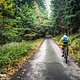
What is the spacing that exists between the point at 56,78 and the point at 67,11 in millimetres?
21015

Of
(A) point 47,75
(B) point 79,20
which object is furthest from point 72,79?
(B) point 79,20

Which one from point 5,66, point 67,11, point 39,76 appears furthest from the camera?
point 67,11

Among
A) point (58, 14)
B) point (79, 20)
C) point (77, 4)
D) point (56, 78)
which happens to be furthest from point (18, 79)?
point (58, 14)

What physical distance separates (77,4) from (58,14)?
27.7 meters

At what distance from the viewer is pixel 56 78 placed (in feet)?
29.1

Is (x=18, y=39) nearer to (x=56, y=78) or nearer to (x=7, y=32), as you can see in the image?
(x=7, y=32)

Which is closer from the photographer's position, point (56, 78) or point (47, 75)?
point (56, 78)

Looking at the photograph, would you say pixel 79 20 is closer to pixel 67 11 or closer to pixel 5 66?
pixel 67 11

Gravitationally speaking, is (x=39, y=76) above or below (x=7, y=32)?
below


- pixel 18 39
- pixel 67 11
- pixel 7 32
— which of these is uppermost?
pixel 67 11

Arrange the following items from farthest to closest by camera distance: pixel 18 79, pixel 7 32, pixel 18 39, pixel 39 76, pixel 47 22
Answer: pixel 47 22 < pixel 18 39 < pixel 7 32 < pixel 39 76 < pixel 18 79

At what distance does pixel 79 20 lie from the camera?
29234 mm

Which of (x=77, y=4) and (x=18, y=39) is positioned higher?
(x=77, y=4)

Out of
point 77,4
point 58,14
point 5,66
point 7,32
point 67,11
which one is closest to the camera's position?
point 5,66
